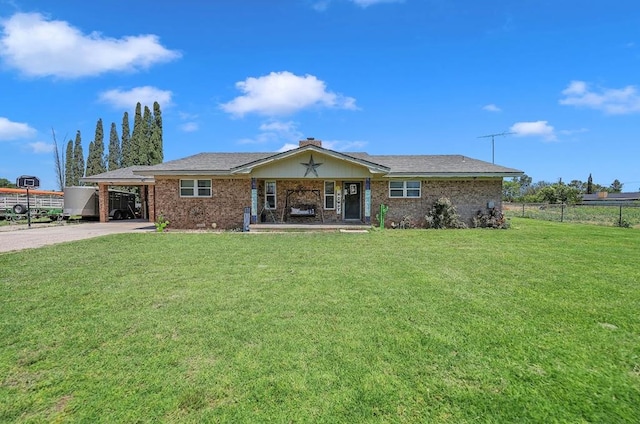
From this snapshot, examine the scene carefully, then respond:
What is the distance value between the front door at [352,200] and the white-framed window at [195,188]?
6.64 meters

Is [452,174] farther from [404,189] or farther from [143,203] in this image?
[143,203]

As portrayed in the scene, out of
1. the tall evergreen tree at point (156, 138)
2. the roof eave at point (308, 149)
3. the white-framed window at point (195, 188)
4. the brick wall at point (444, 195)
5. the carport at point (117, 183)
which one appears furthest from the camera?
the tall evergreen tree at point (156, 138)

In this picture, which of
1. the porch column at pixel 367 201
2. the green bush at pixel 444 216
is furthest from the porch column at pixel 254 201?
the green bush at pixel 444 216

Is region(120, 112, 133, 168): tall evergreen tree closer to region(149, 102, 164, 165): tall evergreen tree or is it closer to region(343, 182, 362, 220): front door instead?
region(149, 102, 164, 165): tall evergreen tree

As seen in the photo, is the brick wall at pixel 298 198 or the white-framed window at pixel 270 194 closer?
the brick wall at pixel 298 198

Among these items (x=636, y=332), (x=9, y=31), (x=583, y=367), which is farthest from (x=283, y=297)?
(x=9, y=31)

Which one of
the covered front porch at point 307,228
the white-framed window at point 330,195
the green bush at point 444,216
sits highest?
the white-framed window at point 330,195

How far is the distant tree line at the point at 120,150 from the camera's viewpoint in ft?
113

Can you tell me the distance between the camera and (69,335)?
11.4 feet

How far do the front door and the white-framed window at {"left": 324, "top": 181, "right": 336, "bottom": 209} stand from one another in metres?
0.55

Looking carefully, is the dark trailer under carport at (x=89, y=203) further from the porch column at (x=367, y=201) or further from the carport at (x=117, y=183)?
the porch column at (x=367, y=201)

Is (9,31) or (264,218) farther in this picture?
(264,218)

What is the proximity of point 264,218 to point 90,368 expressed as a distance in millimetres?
13533

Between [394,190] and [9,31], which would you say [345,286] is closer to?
Answer: [394,190]
